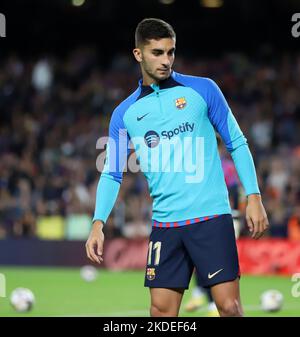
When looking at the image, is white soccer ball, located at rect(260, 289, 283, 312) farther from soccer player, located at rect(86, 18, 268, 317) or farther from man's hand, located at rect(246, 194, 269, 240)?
man's hand, located at rect(246, 194, 269, 240)

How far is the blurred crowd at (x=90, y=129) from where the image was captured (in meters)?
16.8

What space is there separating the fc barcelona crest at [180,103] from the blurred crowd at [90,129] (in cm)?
906

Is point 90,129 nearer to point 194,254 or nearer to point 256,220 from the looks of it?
point 194,254

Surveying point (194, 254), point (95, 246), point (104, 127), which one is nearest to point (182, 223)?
point (194, 254)

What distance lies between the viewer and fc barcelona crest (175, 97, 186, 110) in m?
5.82

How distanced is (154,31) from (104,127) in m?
13.2

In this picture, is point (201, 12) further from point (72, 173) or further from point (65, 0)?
point (72, 173)

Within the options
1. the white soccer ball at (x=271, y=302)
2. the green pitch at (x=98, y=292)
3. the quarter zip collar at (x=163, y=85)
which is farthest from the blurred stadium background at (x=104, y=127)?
the quarter zip collar at (x=163, y=85)

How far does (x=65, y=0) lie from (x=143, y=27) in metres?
17.7

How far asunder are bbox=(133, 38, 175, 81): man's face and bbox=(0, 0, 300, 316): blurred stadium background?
4.98m

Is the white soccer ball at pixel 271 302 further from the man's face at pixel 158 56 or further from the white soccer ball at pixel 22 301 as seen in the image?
the man's face at pixel 158 56
